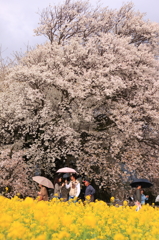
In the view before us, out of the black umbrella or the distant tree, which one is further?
the distant tree

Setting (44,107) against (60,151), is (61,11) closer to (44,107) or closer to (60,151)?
(44,107)

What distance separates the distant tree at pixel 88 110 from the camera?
19750 mm

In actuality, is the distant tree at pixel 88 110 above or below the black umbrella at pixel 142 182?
above

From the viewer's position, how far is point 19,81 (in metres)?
20.8

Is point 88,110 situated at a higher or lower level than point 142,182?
higher

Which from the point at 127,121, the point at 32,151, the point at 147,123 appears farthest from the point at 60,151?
the point at 147,123

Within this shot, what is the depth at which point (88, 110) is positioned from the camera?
67.5ft

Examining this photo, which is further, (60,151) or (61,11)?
(61,11)

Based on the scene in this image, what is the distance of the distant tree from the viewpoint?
19.8 meters

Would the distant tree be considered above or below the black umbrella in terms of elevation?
above

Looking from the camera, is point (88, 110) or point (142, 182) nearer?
point (142, 182)

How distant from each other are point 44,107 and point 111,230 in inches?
591

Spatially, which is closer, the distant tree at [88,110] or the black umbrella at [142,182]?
the black umbrella at [142,182]

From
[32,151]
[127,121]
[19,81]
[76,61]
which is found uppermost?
[76,61]
